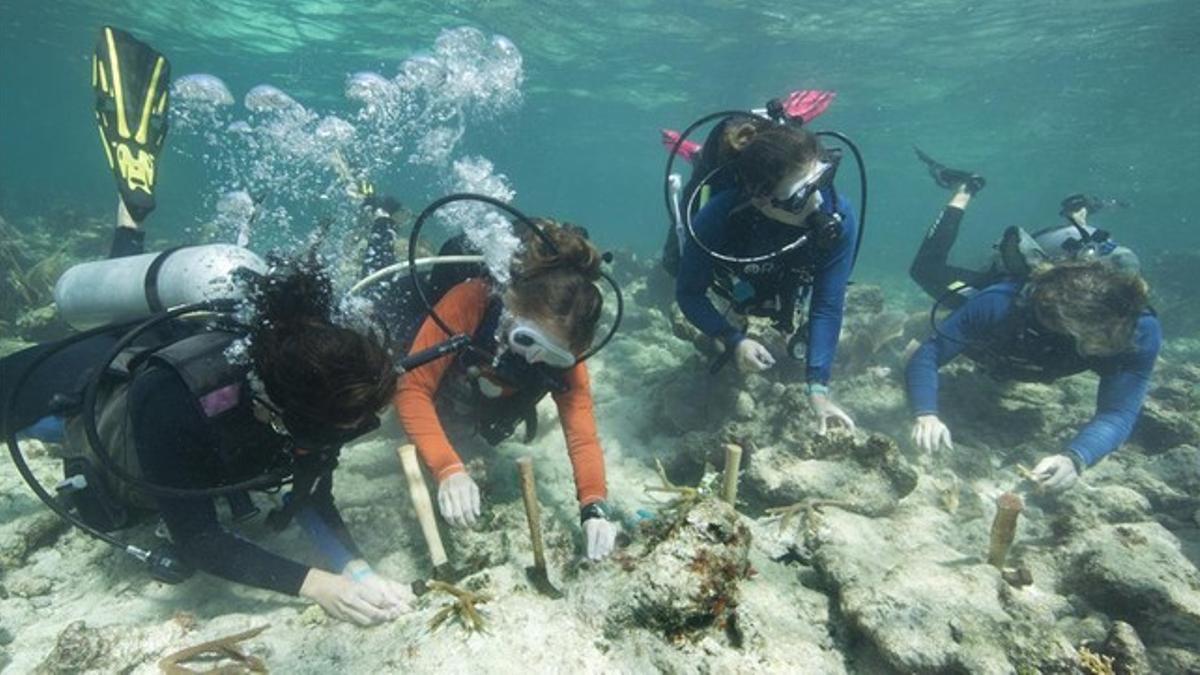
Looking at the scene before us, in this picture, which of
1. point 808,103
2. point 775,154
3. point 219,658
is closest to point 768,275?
point 775,154

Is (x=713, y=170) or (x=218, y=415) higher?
(x=713, y=170)

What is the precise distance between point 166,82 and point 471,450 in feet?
19.3

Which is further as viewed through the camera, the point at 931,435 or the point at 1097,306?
the point at 1097,306

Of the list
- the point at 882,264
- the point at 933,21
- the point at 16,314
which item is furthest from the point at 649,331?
the point at 882,264

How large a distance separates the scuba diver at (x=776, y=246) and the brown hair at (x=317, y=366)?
3303 millimetres

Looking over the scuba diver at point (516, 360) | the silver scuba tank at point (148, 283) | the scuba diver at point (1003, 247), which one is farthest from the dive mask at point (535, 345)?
the scuba diver at point (1003, 247)

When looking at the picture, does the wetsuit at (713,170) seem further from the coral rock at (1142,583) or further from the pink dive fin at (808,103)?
the coral rock at (1142,583)

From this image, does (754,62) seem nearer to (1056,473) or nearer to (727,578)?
(1056,473)

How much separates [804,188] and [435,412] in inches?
130

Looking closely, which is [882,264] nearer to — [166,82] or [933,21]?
[933,21]

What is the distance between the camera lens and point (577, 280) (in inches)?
147

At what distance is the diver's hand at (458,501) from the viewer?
11.8 feet

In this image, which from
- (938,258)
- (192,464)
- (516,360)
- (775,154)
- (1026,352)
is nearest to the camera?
(192,464)

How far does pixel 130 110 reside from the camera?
654cm
